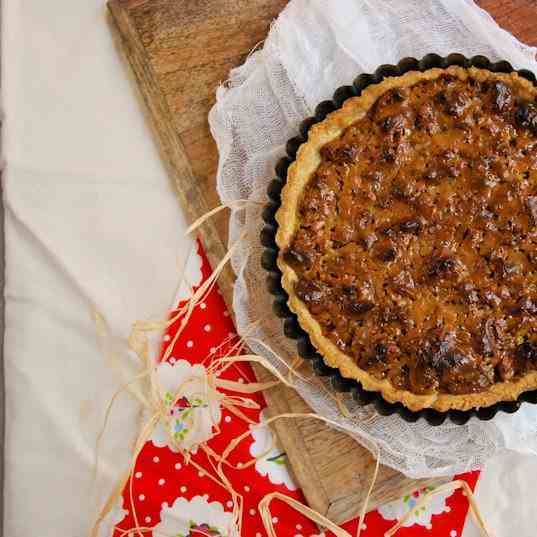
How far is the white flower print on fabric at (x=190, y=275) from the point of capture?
7.25 ft

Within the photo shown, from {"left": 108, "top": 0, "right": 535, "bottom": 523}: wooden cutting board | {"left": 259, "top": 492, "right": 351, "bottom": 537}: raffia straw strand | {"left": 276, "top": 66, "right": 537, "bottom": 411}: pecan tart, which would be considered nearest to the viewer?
{"left": 276, "top": 66, "right": 537, "bottom": 411}: pecan tart

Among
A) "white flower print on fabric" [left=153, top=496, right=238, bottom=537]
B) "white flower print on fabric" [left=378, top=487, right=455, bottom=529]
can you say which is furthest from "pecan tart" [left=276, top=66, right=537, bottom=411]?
"white flower print on fabric" [left=153, top=496, right=238, bottom=537]

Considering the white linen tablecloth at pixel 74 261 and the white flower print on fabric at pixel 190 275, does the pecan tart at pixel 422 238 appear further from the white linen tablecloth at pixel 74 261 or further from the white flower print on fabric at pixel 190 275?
the white linen tablecloth at pixel 74 261

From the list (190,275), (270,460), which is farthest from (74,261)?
(270,460)

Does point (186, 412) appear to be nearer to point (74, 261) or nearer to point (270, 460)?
point (270, 460)

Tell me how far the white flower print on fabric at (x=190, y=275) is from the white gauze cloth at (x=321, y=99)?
134 mm

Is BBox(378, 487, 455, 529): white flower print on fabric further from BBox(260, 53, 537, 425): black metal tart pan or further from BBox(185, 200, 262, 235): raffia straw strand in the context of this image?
BBox(185, 200, 262, 235): raffia straw strand

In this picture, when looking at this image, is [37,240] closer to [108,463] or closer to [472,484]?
[108,463]

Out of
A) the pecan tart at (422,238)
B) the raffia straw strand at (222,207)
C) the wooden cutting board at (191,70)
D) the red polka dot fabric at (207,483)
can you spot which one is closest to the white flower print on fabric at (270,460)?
the red polka dot fabric at (207,483)

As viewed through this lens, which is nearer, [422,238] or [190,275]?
[422,238]

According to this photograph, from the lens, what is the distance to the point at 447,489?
217 cm

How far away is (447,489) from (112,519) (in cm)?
93

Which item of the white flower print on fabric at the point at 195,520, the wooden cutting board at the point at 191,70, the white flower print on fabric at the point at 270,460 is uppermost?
the wooden cutting board at the point at 191,70

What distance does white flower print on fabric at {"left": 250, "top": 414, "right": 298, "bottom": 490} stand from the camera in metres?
2.18
